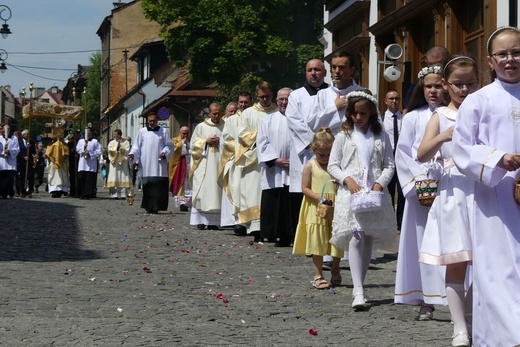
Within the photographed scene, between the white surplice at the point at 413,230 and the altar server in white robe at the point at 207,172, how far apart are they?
1093cm

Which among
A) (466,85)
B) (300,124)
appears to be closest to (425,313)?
(466,85)

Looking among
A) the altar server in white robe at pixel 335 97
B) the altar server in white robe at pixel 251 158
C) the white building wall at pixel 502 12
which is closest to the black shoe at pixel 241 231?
the altar server in white robe at pixel 251 158

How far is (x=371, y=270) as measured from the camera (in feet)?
39.0

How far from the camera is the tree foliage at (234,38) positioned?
164 ft

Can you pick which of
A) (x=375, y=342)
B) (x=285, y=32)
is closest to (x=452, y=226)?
(x=375, y=342)

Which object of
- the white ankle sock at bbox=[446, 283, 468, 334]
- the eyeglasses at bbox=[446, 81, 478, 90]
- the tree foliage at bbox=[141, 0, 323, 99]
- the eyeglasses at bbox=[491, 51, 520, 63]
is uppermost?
the tree foliage at bbox=[141, 0, 323, 99]

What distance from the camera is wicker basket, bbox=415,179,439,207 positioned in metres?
7.08

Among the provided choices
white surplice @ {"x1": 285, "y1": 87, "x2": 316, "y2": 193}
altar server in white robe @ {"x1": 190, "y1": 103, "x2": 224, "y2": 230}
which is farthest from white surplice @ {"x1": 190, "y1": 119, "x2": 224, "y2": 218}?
white surplice @ {"x1": 285, "y1": 87, "x2": 316, "y2": 193}

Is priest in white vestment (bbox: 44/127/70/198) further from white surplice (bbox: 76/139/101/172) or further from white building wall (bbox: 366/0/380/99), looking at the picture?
white building wall (bbox: 366/0/380/99)

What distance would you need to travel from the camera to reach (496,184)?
19.0 ft

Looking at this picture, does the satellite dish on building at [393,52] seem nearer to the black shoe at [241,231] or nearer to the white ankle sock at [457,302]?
the black shoe at [241,231]

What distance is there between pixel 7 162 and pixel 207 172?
500 inches

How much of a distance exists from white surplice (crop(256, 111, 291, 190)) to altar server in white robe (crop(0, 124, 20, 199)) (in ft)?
56.0

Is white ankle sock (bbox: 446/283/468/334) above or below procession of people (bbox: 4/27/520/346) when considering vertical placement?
below
